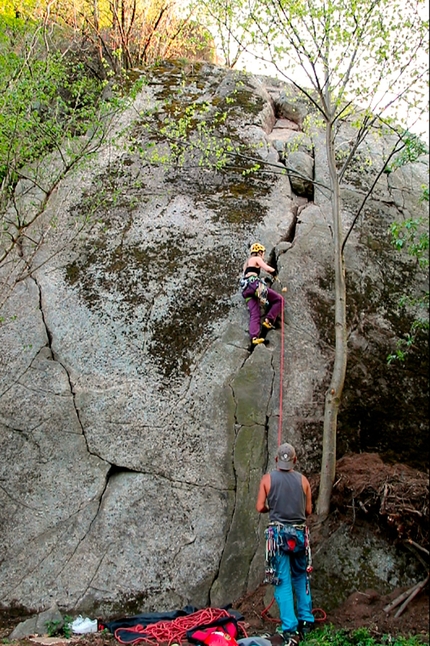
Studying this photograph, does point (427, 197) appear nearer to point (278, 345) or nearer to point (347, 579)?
point (278, 345)

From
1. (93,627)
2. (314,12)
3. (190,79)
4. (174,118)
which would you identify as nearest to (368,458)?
(93,627)

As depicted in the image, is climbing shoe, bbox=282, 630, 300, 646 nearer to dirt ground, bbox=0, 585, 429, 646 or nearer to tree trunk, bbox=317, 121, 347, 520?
dirt ground, bbox=0, 585, 429, 646

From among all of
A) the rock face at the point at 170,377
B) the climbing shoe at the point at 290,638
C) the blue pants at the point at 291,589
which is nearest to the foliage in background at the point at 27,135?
the rock face at the point at 170,377

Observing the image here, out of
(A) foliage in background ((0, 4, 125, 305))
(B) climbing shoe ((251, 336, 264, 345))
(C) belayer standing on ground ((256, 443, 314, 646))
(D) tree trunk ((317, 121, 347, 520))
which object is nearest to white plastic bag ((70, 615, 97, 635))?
(C) belayer standing on ground ((256, 443, 314, 646))

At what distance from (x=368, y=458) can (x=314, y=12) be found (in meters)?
6.13

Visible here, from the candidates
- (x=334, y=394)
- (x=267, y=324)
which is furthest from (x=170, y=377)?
(x=334, y=394)

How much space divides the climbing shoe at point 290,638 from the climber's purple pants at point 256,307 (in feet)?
12.4

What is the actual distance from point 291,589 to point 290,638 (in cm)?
44

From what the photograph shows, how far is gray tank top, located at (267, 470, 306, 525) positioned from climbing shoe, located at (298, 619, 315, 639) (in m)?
1.00

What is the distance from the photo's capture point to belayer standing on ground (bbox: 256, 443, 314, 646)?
5875 mm

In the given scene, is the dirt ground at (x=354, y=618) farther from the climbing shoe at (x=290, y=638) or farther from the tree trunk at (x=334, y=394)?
the tree trunk at (x=334, y=394)

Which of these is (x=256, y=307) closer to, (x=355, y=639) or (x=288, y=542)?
(x=288, y=542)

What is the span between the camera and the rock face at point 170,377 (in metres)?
6.88

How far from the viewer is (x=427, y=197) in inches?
369
